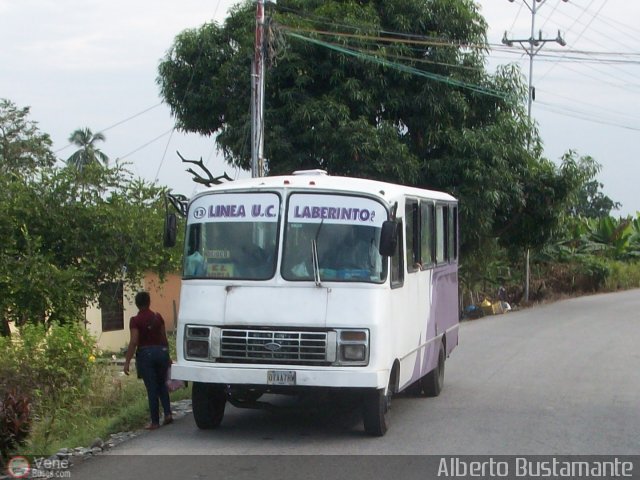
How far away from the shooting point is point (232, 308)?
32.5ft

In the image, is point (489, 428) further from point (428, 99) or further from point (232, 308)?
point (428, 99)

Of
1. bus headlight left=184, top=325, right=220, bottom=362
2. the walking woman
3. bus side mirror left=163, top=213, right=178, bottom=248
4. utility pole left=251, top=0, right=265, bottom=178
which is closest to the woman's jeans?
the walking woman

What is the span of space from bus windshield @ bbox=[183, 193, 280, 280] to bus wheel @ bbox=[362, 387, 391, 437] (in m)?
1.64

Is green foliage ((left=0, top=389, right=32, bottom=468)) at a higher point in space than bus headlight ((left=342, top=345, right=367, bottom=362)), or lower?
lower

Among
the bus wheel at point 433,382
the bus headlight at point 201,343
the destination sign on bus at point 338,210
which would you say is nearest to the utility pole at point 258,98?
the bus wheel at point 433,382

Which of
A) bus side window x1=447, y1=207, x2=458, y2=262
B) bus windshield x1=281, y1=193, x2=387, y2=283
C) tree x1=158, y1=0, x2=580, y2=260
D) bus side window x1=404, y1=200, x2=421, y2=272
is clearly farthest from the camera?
tree x1=158, y1=0, x2=580, y2=260

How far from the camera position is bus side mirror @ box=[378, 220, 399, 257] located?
9898 millimetres

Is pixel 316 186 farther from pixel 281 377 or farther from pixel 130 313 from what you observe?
pixel 130 313

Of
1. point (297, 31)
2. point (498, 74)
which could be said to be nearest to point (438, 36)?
point (498, 74)

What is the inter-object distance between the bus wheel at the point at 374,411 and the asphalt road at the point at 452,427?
13cm

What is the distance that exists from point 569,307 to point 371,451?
71.8 ft

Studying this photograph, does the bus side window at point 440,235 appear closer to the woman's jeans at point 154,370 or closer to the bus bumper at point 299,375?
the bus bumper at point 299,375

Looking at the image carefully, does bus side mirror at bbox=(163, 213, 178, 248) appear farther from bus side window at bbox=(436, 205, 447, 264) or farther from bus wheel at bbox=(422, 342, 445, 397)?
bus wheel at bbox=(422, 342, 445, 397)

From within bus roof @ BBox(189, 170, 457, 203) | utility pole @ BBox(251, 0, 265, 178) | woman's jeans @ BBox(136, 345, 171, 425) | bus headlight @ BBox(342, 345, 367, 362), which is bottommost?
woman's jeans @ BBox(136, 345, 171, 425)
